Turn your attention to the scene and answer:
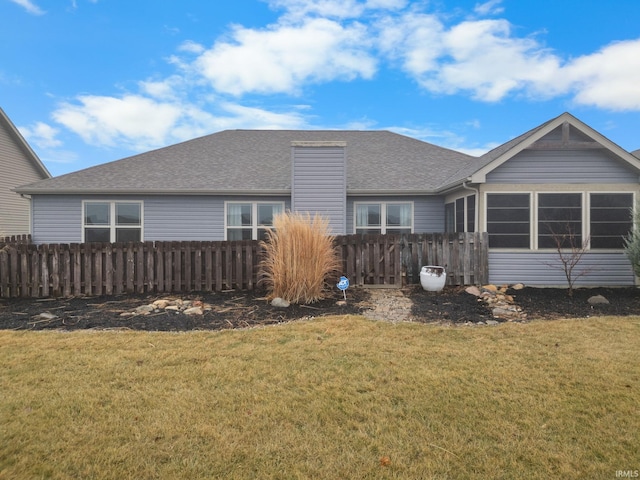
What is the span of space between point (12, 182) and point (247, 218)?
14.1m

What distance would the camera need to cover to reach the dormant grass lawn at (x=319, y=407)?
2.44 meters

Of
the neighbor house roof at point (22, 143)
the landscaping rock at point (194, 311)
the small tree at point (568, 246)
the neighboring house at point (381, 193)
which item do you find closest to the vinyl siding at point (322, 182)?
the neighboring house at point (381, 193)

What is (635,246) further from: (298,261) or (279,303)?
(279,303)

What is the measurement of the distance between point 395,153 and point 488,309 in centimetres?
939

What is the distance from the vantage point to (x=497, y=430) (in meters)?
2.84

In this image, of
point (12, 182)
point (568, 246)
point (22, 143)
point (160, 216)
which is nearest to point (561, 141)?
point (568, 246)

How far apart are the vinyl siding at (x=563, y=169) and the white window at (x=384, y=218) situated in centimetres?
321

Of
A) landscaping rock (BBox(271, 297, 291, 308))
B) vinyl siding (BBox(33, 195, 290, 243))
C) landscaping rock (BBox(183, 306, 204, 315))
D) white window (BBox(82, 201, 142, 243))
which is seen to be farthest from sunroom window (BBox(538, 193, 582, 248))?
white window (BBox(82, 201, 142, 243))

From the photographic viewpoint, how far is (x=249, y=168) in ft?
42.9

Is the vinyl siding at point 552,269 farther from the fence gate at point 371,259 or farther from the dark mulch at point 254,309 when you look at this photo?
the fence gate at point 371,259

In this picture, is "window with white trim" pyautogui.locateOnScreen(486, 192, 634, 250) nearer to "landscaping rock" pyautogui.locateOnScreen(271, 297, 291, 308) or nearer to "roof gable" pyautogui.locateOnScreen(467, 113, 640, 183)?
"roof gable" pyautogui.locateOnScreen(467, 113, 640, 183)

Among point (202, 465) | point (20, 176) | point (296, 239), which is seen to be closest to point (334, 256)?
point (296, 239)

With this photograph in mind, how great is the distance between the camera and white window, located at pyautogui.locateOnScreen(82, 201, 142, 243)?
1203cm

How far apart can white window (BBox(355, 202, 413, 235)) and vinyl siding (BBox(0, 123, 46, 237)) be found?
15961mm
